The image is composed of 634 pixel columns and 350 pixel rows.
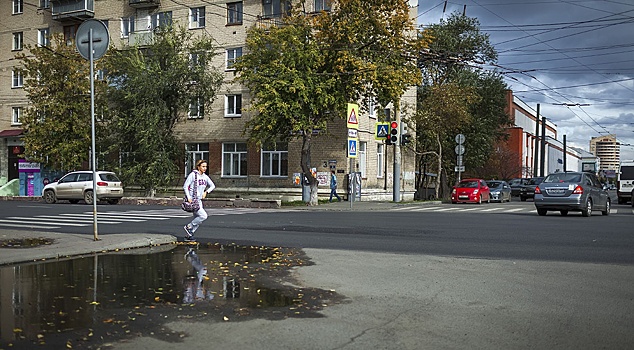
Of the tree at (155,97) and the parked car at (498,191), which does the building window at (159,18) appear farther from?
the parked car at (498,191)

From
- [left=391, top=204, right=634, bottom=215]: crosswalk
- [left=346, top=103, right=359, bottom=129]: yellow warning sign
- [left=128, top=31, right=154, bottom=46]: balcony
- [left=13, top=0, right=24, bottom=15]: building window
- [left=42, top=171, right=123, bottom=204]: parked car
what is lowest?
[left=391, top=204, right=634, bottom=215]: crosswalk

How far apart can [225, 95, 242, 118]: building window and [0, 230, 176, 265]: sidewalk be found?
87.9ft

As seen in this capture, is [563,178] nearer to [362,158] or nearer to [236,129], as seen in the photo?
[362,158]

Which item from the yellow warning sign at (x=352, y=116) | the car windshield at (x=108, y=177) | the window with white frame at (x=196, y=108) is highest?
the window with white frame at (x=196, y=108)

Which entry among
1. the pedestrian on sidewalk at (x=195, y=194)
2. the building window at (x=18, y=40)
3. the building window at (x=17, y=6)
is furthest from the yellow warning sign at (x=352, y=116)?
the building window at (x=17, y=6)

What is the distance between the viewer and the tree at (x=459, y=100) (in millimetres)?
43594

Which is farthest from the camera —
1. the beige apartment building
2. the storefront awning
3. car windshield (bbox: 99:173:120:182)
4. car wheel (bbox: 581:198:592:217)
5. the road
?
the storefront awning

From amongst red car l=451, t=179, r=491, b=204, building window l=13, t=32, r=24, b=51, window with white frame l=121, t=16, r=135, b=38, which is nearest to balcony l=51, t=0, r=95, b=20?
window with white frame l=121, t=16, r=135, b=38

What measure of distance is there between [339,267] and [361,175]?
91.3 feet

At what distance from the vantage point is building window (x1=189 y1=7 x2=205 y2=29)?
4169cm

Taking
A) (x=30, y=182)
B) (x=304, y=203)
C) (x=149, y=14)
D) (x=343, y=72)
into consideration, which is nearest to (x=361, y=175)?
(x=304, y=203)

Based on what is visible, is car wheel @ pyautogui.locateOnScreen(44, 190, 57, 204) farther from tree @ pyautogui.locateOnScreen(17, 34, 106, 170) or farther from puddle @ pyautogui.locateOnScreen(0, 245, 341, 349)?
puddle @ pyautogui.locateOnScreen(0, 245, 341, 349)

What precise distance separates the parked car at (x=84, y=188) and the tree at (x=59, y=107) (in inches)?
299

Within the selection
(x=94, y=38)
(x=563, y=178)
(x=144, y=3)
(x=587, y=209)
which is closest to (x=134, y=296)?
Result: (x=94, y=38)
